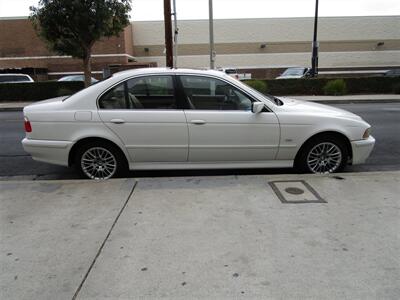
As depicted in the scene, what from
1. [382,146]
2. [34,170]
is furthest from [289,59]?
[34,170]

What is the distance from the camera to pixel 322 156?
586 cm

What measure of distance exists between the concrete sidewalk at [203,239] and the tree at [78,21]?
14.3 metres

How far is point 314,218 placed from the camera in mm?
4145

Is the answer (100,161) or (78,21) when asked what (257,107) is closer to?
(100,161)

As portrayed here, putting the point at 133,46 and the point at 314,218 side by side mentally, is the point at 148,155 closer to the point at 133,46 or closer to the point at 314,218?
the point at 314,218

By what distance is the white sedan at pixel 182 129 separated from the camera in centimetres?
565

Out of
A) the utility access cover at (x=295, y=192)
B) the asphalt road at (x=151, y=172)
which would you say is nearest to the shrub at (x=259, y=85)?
the asphalt road at (x=151, y=172)

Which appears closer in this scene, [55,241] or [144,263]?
[144,263]

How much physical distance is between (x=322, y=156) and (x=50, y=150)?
370cm

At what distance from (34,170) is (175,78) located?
9.34ft

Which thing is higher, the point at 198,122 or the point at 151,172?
the point at 198,122

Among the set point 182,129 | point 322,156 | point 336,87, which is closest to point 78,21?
point 336,87

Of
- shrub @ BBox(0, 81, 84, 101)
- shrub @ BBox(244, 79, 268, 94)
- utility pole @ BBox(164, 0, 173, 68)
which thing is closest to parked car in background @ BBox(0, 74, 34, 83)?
shrub @ BBox(0, 81, 84, 101)

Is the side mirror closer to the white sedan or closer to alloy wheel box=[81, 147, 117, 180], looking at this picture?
the white sedan
